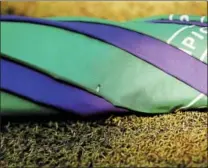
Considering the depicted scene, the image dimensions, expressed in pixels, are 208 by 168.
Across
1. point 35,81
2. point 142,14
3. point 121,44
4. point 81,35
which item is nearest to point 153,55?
Answer: point 121,44

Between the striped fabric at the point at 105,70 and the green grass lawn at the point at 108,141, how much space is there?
39 mm

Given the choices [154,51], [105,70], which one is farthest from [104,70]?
[154,51]

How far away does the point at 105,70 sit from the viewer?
121 centimetres

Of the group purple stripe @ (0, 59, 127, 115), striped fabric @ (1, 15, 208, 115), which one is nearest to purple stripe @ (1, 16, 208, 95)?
striped fabric @ (1, 15, 208, 115)

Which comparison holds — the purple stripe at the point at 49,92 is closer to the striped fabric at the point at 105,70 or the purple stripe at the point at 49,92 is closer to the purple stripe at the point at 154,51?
the striped fabric at the point at 105,70

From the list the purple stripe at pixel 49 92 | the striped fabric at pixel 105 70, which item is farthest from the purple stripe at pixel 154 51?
the purple stripe at pixel 49 92

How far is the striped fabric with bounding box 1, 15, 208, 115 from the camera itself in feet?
3.90

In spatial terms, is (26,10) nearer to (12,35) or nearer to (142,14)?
(142,14)

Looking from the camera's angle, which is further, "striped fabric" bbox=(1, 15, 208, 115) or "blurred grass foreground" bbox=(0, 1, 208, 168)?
"striped fabric" bbox=(1, 15, 208, 115)

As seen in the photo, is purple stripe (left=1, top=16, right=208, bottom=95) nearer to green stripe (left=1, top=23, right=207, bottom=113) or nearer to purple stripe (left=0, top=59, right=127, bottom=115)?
green stripe (left=1, top=23, right=207, bottom=113)

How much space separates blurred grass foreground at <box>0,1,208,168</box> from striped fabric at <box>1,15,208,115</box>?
41 mm

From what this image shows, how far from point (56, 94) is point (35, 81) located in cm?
6

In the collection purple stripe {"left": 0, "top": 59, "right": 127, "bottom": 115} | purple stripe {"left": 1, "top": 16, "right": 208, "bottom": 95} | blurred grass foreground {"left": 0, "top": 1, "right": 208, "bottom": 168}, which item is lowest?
blurred grass foreground {"left": 0, "top": 1, "right": 208, "bottom": 168}

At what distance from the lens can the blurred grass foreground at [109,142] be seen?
1081 mm
